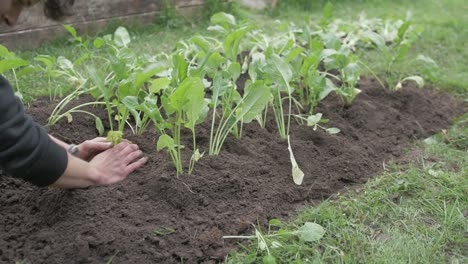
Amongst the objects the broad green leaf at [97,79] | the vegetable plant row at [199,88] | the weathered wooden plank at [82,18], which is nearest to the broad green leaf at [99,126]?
the vegetable plant row at [199,88]

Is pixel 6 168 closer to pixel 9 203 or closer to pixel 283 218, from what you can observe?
pixel 9 203

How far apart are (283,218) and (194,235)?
40 centimetres

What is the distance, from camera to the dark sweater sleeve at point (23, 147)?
171 centimetres

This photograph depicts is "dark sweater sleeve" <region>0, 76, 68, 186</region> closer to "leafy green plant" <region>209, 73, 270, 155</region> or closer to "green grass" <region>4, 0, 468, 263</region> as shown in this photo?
"green grass" <region>4, 0, 468, 263</region>

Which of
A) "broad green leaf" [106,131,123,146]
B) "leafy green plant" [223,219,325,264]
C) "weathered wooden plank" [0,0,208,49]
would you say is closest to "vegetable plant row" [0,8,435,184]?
"broad green leaf" [106,131,123,146]

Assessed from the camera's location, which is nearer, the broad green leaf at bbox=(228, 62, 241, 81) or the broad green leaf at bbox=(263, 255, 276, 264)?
the broad green leaf at bbox=(263, 255, 276, 264)

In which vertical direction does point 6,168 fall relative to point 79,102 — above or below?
above

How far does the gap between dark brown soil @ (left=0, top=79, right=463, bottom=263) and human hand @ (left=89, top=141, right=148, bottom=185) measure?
0.12 ft

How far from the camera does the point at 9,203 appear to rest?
7.10 ft

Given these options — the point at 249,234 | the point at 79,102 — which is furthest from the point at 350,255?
the point at 79,102

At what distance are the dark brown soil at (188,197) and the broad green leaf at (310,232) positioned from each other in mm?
190

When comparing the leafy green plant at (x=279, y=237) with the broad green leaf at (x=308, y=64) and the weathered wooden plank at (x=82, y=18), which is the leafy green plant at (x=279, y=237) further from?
the weathered wooden plank at (x=82, y=18)

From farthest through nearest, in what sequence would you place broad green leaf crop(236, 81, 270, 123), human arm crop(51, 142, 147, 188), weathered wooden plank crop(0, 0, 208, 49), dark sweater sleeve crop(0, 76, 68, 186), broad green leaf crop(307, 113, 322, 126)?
weathered wooden plank crop(0, 0, 208, 49) < broad green leaf crop(307, 113, 322, 126) < broad green leaf crop(236, 81, 270, 123) < human arm crop(51, 142, 147, 188) < dark sweater sleeve crop(0, 76, 68, 186)

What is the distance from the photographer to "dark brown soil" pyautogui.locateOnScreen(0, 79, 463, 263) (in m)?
1.91
